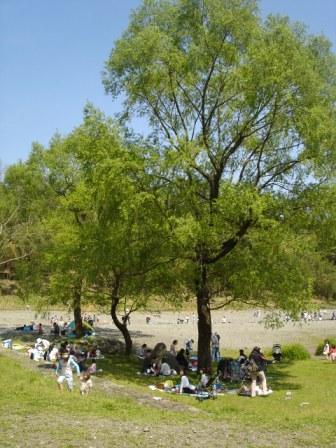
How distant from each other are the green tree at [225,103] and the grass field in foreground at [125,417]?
5621mm

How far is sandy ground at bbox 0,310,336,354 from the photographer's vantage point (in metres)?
41.7

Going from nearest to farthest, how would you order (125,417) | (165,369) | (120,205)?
(125,417) → (120,205) → (165,369)

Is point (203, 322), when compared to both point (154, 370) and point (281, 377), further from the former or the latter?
point (281, 377)

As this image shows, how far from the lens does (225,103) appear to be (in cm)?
2222

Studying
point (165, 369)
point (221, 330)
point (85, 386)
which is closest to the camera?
point (85, 386)

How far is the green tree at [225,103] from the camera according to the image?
2009 centimetres

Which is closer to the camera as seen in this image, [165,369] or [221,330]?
[165,369]

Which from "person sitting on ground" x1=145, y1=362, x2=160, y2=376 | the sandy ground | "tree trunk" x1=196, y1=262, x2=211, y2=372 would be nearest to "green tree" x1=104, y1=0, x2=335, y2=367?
"tree trunk" x1=196, y1=262, x2=211, y2=372

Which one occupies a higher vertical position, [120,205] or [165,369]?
[120,205]

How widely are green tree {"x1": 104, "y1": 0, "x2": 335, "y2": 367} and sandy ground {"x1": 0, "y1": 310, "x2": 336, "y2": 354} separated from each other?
14.6m

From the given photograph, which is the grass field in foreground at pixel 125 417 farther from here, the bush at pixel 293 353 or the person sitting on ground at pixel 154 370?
the bush at pixel 293 353

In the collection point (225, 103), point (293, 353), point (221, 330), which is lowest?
point (293, 353)

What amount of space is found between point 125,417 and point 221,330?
41.0 meters

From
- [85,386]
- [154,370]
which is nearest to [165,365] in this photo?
[154,370]
